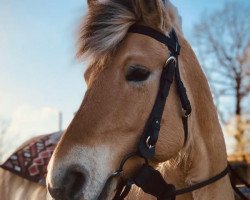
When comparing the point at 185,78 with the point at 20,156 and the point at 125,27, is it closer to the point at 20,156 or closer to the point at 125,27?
the point at 125,27

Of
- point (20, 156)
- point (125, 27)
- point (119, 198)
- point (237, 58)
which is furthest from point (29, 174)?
point (237, 58)

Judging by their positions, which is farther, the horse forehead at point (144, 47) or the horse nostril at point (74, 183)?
the horse forehead at point (144, 47)

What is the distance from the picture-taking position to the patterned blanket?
435 cm

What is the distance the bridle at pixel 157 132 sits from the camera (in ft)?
8.18

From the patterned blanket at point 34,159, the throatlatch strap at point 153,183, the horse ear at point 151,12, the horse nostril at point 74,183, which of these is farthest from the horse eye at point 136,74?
the patterned blanket at point 34,159

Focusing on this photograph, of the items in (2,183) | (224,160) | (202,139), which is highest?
(202,139)

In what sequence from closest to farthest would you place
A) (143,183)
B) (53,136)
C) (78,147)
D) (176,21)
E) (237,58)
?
(78,147), (143,183), (176,21), (53,136), (237,58)

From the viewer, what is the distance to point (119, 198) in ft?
8.38

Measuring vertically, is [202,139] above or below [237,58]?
above

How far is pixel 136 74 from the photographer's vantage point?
2537mm

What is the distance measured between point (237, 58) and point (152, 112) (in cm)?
1634

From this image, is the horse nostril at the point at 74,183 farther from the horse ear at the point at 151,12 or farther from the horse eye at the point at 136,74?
the horse ear at the point at 151,12

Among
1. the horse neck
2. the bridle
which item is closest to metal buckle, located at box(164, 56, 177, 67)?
the bridle

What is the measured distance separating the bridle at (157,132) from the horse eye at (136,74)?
0.48 ft
